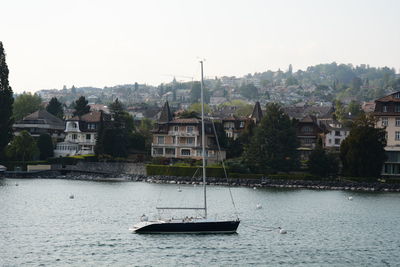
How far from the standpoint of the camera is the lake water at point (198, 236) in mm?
46625

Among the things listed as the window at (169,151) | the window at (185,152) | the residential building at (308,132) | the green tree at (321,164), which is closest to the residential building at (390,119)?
the green tree at (321,164)

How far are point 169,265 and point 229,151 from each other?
87.3 m

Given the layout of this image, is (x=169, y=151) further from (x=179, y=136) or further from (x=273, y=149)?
(x=273, y=149)

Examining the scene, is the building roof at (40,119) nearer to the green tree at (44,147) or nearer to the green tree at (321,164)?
the green tree at (44,147)

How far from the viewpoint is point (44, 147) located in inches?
5468

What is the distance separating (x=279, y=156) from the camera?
114438 millimetres

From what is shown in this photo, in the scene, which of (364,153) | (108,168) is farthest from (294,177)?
(108,168)

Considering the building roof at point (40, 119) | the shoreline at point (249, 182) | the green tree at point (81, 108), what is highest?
the green tree at point (81, 108)

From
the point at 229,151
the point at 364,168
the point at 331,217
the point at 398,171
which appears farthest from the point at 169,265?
the point at 229,151

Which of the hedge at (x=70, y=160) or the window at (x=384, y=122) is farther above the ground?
the window at (x=384, y=122)

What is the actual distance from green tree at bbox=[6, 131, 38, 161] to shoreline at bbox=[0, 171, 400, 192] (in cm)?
623

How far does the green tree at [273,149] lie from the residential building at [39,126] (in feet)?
172

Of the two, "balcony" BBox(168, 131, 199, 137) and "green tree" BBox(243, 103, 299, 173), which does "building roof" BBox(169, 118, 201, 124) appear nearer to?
"balcony" BBox(168, 131, 199, 137)

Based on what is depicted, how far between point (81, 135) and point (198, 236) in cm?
10084
